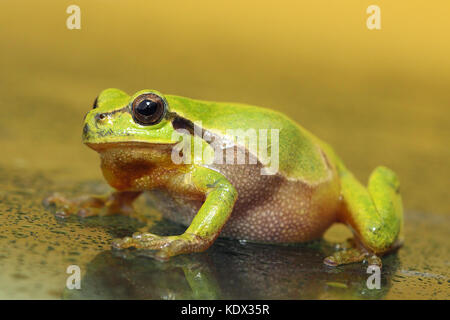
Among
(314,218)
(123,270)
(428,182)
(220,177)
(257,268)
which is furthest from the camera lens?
(428,182)

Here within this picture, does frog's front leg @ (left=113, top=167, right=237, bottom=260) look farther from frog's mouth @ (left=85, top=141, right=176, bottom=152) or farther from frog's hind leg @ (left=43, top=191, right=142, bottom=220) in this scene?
frog's hind leg @ (left=43, top=191, right=142, bottom=220)

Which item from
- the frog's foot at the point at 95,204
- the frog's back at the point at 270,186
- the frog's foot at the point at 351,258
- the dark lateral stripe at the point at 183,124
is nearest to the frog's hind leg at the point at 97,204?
the frog's foot at the point at 95,204

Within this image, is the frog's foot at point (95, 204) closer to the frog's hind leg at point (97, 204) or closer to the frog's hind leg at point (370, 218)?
the frog's hind leg at point (97, 204)

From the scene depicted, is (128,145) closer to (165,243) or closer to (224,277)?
(165,243)

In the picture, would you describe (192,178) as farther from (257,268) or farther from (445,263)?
(445,263)

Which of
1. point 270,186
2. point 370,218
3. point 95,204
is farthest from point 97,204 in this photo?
point 370,218
